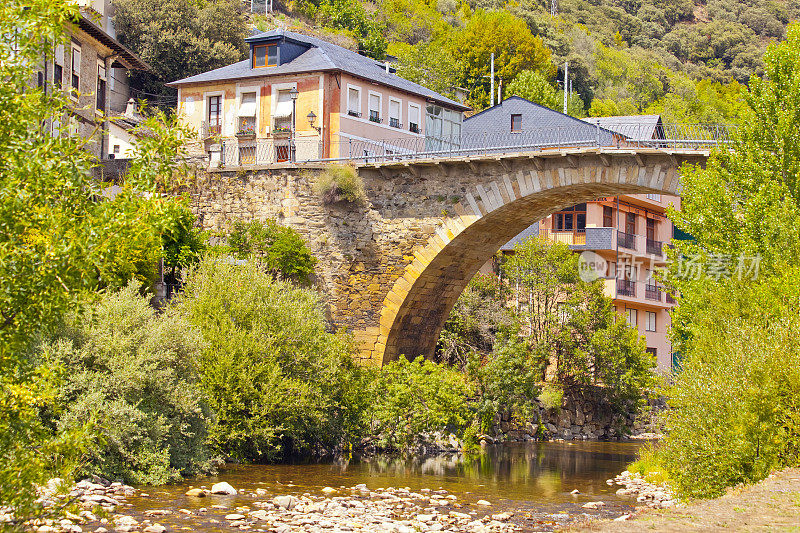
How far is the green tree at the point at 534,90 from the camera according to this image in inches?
2297

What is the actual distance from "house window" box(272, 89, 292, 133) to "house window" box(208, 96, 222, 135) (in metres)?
2.23

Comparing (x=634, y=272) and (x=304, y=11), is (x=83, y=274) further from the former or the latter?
(x=304, y=11)

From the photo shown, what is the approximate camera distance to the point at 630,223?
4666 centimetres

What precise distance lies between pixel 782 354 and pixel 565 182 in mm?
12668

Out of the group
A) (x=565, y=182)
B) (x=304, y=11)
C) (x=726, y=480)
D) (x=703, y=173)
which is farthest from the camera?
(x=304, y=11)

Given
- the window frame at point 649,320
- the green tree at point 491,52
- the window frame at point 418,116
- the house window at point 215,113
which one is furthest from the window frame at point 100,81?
the green tree at point 491,52

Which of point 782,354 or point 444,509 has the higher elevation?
point 782,354

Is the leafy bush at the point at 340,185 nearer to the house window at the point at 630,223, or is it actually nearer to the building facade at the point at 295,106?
the building facade at the point at 295,106

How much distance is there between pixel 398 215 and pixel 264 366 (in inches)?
345

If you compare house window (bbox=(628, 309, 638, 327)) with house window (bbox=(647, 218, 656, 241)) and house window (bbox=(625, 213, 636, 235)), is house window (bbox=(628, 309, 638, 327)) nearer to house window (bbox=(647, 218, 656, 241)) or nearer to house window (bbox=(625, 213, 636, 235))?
house window (bbox=(625, 213, 636, 235))

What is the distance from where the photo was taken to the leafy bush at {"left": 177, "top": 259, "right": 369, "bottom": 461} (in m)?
21.5

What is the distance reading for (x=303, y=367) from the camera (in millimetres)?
23188

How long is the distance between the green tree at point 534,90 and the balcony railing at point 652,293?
599 inches

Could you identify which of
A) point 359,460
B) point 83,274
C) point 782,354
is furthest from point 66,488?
point 359,460
